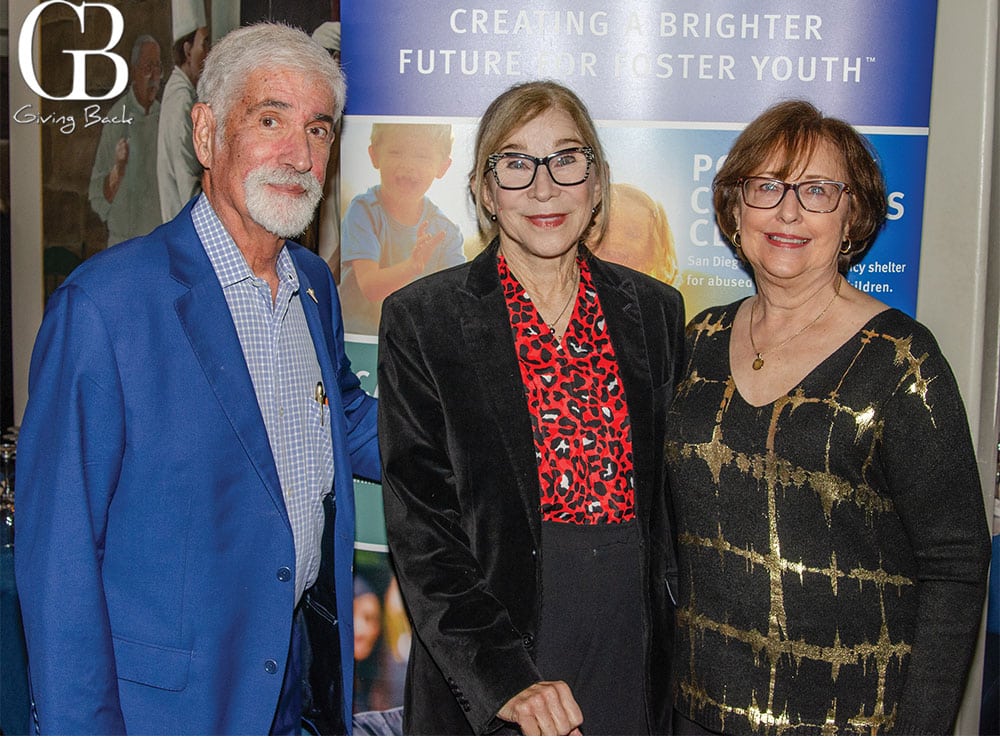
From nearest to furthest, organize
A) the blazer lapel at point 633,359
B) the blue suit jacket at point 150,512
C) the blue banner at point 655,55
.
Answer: the blue suit jacket at point 150,512
the blazer lapel at point 633,359
the blue banner at point 655,55

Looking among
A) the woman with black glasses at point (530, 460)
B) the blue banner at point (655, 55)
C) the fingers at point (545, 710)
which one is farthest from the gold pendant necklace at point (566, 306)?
the fingers at point (545, 710)

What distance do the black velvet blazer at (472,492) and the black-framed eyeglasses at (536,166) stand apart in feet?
0.84

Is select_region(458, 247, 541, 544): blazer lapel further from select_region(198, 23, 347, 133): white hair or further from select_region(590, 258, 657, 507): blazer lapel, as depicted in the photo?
select_region(198, 23, 347, 133): white hair

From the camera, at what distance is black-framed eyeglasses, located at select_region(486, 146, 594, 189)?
7.63 ft

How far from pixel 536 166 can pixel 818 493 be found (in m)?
1.04

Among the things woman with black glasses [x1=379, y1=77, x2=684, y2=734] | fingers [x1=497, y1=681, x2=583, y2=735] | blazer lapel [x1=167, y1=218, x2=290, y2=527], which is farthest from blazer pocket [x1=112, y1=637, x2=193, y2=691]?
fingers [x1=497, y1=681, x2=583, y2=735]

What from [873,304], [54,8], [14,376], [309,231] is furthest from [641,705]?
[54,8]

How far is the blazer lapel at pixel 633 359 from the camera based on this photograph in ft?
7.55

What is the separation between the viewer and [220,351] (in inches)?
83.4

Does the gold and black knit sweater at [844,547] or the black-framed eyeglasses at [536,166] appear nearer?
the gold and black knit sweater at [844,547]

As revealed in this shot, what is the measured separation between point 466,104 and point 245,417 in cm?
135

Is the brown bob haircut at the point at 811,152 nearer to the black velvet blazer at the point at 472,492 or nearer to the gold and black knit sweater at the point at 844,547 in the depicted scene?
the gold and black knit sweater at the point at 844,547

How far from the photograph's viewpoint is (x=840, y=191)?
219 centimetres

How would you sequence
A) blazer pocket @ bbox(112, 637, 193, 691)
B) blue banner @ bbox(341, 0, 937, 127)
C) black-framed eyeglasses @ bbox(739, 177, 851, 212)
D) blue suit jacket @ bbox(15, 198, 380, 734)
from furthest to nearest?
blue banner @ bbox(341, 0, 937, 127)
black-framed eyeglasses @ bbox(739, 177, 851, 212)
blazer pocket @ bbox(112, 637, 193, 691)
blue suit jacket @ bbox(15, 198, 380, 734)
